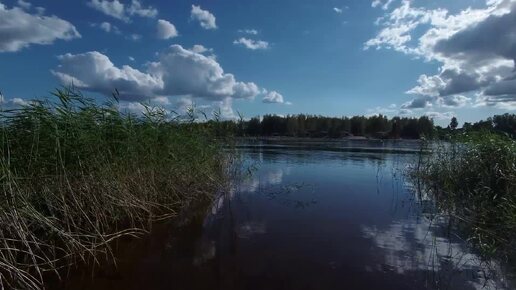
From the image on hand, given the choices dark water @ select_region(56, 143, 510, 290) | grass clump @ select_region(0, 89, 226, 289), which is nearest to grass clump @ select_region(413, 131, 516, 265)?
dark water @ select_region(56, 143, 510, 290)

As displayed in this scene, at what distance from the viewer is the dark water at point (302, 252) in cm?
648

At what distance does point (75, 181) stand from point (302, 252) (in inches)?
192

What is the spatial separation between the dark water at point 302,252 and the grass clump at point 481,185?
0.53m

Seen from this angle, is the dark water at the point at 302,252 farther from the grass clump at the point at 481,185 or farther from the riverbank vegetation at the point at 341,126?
the riverbank vegetation at the point at 341,126

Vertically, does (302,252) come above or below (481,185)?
below

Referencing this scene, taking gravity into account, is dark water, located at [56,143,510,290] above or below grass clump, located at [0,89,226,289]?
below

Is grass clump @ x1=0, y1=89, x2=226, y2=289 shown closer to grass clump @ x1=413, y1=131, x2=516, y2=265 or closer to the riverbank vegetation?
grass clump @ x1=413, y1=131, x2=516, y2=265

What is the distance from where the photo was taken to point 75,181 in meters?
7.65

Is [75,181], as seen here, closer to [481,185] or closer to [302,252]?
[302,252]

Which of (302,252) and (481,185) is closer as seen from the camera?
(302,252)

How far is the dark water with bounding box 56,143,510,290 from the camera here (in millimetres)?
6477

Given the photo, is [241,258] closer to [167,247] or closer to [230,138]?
[167,247]

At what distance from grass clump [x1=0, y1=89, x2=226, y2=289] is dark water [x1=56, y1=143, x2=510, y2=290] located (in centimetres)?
71

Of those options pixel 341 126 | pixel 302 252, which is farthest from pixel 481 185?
pixel 341 126
